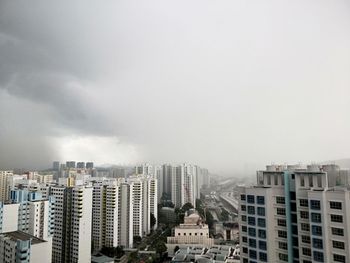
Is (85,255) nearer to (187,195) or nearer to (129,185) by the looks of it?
(129,185)

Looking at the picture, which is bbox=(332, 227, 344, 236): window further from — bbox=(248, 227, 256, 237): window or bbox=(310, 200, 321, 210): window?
bbox=(248, 227, 256, 237): window

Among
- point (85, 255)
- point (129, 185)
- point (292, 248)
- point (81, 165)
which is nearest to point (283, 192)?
point (292, 248)

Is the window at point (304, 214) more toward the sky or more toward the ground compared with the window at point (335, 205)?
more toward the ground

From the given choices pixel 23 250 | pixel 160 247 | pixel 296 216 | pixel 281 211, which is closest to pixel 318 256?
pixel 296 216

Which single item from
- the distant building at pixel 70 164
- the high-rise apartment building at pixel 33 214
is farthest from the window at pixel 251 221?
the distant building at pixel 70 164

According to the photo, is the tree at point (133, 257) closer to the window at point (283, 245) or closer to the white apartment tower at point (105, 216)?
the white apartment tower at point (105, 216)

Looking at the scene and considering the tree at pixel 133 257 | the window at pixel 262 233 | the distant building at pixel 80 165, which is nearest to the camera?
the window at pixel 262 233
